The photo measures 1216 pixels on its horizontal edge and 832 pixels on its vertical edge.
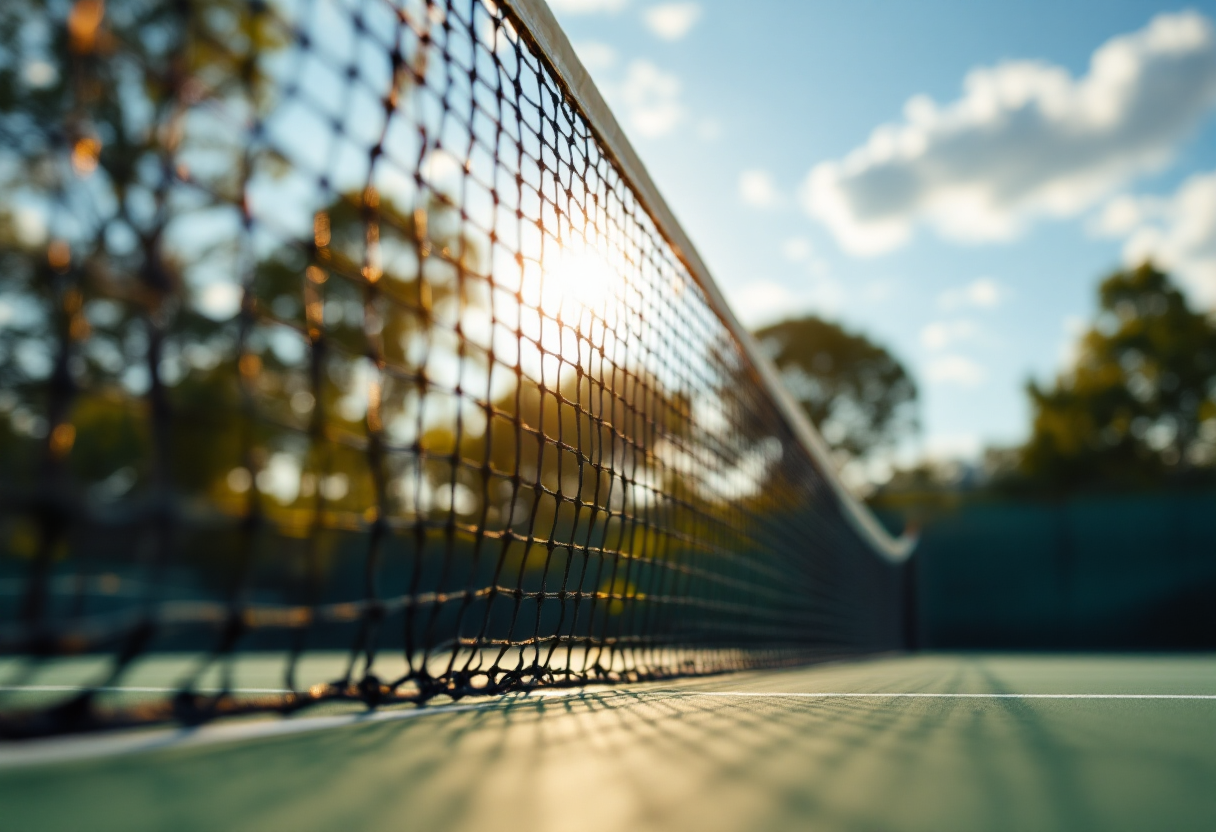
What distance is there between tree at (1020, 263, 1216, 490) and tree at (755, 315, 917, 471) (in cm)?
553

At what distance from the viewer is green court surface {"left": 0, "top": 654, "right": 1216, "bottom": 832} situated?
0.67m

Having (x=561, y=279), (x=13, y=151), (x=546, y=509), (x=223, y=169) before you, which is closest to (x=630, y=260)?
(x=561, y=279)

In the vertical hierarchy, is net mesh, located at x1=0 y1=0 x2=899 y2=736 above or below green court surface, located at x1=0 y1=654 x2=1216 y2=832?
above

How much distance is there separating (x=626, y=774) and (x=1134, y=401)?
64.6 ft

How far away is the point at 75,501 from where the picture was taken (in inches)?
31.9

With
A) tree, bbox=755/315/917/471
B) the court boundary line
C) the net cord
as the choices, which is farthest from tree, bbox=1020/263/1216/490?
the court boundary line

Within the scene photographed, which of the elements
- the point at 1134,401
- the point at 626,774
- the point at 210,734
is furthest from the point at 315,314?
the point at 1134,401

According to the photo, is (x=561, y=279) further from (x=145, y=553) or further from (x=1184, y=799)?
(x=1184, y=799)

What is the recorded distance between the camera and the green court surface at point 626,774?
2.19 feet

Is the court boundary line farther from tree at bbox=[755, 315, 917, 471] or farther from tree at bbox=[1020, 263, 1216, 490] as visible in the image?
tree at bbox=[755, 315, 917, 471]

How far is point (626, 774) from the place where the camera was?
32.5 inches

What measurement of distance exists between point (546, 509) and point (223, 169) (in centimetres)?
677

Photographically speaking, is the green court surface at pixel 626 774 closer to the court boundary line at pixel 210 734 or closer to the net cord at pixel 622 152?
the court boundary line at pixel 210 734

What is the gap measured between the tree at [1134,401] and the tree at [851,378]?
5534 millimetres
